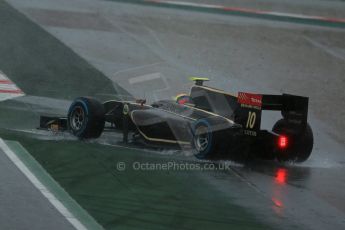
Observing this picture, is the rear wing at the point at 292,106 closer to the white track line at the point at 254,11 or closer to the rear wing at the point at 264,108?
the rear wing at the point at 264,108

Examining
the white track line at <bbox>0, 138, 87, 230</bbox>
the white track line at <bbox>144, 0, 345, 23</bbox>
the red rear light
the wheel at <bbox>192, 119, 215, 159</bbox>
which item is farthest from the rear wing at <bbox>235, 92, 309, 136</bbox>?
the white track line at <bbox>144, 0, 345, 23</bbox>

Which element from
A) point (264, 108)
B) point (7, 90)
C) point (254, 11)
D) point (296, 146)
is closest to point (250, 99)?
point (264, 108)

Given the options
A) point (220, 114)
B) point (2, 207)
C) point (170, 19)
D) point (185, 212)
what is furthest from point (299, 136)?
point (170, 19)

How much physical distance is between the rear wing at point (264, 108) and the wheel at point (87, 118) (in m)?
2.44

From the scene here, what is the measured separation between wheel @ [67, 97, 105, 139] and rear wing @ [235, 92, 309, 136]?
7.99 feet

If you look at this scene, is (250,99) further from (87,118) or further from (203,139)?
(87,118)

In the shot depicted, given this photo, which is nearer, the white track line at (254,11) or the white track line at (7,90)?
the white track line at (7,90)

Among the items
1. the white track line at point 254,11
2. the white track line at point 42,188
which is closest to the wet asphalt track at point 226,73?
the white track line at point 42,188

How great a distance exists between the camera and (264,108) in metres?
13.0

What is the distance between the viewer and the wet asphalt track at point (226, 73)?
1089 cm

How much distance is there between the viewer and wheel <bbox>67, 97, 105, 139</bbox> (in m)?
13.8

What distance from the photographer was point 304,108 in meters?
13.2

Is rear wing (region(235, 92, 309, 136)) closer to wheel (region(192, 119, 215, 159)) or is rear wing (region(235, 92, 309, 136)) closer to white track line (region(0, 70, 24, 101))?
wheel (region(192, 119, 215, 159))

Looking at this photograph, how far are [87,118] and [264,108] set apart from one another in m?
3.01
